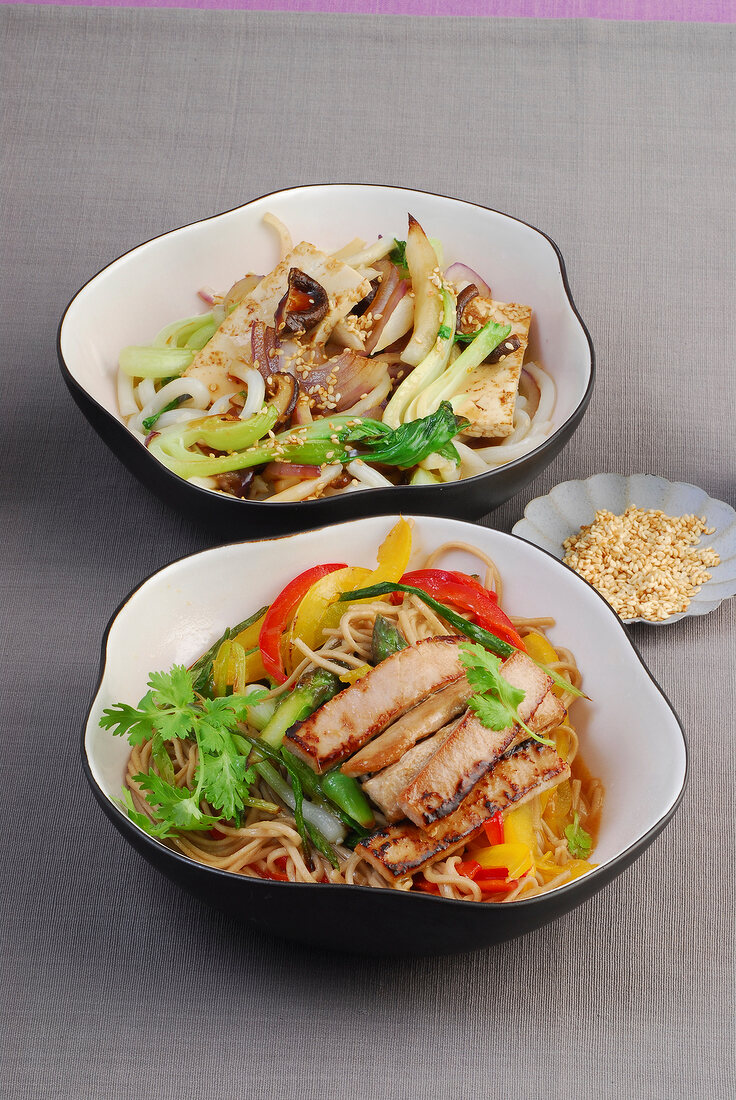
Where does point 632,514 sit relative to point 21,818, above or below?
above

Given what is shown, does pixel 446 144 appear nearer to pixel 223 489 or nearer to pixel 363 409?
pixel 363 409

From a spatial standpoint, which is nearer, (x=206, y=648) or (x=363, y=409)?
(x=206, y=648)

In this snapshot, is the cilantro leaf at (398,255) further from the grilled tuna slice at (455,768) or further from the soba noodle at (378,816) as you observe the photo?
the grilled tuna slice at (455,768)

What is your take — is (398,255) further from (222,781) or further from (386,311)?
(222,781)

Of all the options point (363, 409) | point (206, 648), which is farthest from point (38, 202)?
point (206, 648)

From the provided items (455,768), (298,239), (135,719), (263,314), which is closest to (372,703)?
(455,768)

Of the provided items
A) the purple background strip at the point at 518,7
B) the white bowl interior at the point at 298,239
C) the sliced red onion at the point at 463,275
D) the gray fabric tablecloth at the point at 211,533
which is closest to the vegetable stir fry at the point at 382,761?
the gray fabric tablecloth at the point at 211,533

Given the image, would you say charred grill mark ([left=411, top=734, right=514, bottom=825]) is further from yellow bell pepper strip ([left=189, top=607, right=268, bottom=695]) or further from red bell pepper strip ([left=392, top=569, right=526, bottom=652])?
yellow bell pepper strip ([left=189, top=607, right=268, bottom=695])
